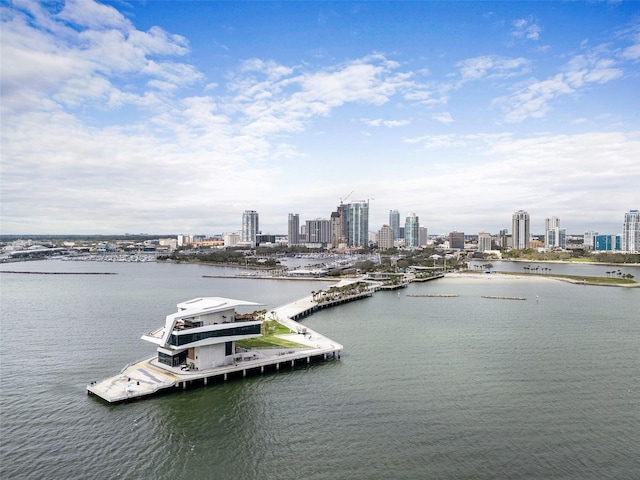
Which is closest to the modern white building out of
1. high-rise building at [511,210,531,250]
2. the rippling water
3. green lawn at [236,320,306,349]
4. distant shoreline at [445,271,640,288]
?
the rippling water

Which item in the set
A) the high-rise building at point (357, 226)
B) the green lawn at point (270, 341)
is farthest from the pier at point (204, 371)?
the high-rise building at point (357, 226)

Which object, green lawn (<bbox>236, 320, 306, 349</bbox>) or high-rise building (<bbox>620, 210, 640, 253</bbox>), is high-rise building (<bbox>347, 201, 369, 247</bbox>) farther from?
green lawn (<bbox>236, 320, 306, 349</bbox>)

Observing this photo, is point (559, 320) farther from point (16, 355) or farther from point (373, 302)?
point (16, 355)

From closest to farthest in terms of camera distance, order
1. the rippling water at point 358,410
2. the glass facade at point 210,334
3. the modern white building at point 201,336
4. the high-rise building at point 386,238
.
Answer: the rippling water at point 358,410 → the glass facade at point 210,334 → the modern white building at point 201,336 → the high-rise building at point 386,238

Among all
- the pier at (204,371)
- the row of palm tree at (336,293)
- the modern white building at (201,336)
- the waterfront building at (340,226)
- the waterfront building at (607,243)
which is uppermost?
the waterfront building at (340,226)

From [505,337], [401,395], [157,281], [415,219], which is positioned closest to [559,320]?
[505,337]

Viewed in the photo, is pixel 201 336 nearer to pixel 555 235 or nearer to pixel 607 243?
pixel 607 243

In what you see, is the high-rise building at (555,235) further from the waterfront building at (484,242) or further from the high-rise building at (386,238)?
the high-rise building at (386,238)
